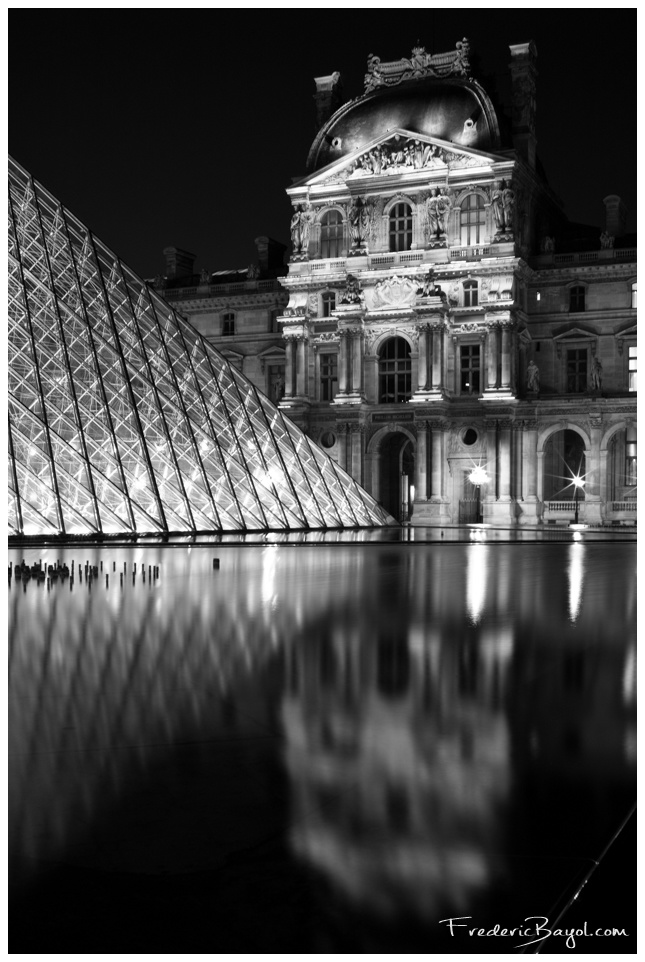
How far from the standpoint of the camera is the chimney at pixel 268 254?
204ft

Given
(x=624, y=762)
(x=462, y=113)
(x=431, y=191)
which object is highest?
(x=462, y=113)

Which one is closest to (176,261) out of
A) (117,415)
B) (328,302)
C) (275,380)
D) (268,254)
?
(268,254)

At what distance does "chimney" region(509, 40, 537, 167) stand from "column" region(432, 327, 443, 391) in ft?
35.1

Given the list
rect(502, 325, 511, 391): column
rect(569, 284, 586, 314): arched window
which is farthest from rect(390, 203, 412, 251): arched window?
rect(569, 284, 586, 314): arched window

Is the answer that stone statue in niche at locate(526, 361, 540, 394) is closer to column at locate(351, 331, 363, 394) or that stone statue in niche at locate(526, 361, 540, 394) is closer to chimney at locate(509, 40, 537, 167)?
column at locate(351, 331, 363, 394)

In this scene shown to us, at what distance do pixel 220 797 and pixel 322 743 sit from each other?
122cm

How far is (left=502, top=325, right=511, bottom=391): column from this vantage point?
48.2m

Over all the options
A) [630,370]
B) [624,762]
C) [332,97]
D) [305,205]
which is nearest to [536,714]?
[624,762]

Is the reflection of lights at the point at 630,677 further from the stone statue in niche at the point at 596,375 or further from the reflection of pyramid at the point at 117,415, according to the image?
the stone statue in niche at the point at 596,375

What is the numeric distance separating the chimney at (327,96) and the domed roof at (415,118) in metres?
3.14

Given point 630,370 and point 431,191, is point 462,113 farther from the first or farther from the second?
point 630,370

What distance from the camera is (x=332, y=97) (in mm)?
57125

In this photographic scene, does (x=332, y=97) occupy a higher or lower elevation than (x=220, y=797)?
higher

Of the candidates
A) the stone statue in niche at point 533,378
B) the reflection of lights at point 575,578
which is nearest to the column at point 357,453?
the stone statue in niche at point 533,378
